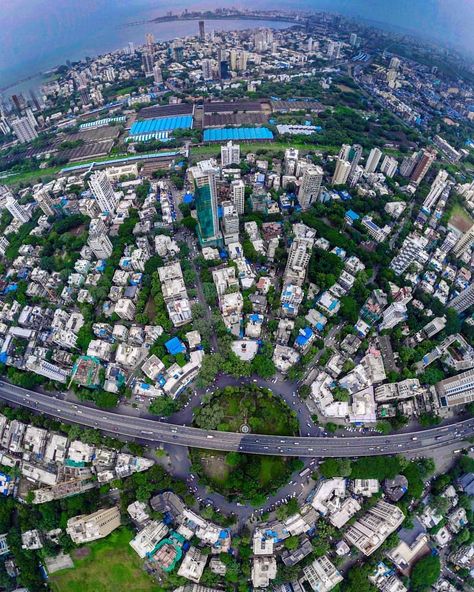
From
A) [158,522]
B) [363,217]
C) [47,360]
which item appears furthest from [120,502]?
[363,217]

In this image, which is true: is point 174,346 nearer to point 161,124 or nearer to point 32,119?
point 161,124

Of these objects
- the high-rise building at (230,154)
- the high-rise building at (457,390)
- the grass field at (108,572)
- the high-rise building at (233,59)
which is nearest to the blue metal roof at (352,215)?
the high-rise building at (230,154)

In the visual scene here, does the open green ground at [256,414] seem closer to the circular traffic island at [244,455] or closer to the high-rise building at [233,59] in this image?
the circular traffic island at [244,455]

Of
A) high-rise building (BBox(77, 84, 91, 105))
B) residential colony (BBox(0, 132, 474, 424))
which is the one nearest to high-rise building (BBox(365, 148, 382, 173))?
residential colony (BBox(0, 132, 474, 424))

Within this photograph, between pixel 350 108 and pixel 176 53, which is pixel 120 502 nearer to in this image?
pixel 350 108

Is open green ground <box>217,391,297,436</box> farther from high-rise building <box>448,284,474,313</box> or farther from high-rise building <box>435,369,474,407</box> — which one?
high-rise building <box>448,284,474,313</box>

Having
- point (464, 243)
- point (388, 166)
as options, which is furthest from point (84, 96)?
point (464, 243)

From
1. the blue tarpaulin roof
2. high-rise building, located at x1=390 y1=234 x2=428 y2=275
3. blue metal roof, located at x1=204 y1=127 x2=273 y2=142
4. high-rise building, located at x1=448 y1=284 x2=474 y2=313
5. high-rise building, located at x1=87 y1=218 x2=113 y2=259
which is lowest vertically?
the blue tarpaulin roof
